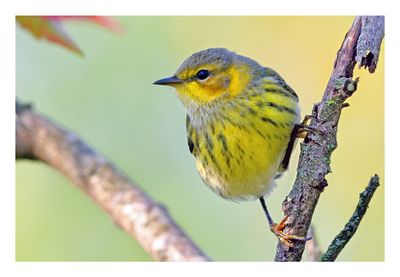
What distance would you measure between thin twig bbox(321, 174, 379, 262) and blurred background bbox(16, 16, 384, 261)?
29 centimetres

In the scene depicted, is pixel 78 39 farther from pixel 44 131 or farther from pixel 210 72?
pixel 210 72

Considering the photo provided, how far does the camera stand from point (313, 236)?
6.23 feet

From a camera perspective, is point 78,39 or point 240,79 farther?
point 78,39

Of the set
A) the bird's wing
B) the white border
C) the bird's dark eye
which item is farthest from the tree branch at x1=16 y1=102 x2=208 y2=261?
the bird's wing

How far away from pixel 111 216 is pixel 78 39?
661 millimetres

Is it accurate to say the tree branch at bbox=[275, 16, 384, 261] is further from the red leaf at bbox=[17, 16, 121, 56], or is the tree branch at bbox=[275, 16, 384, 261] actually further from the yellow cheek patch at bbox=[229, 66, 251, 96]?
the red leaf at bbox=[17, 16, 121, 56]

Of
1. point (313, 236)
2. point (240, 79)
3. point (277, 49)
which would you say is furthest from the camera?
point (277, 49)

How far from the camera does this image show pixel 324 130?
1641 mm

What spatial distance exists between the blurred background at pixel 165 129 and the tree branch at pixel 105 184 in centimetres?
10

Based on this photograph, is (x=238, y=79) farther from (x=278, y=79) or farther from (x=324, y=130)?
(x=324, y=130)

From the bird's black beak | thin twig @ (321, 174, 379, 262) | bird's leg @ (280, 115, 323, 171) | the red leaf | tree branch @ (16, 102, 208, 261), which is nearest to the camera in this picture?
thin twig @ (321, 174, 379, 262)

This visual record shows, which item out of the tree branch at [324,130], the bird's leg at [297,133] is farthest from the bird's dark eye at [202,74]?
the tree branch at [324,130]

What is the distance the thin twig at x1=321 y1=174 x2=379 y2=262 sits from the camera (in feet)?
5.15
